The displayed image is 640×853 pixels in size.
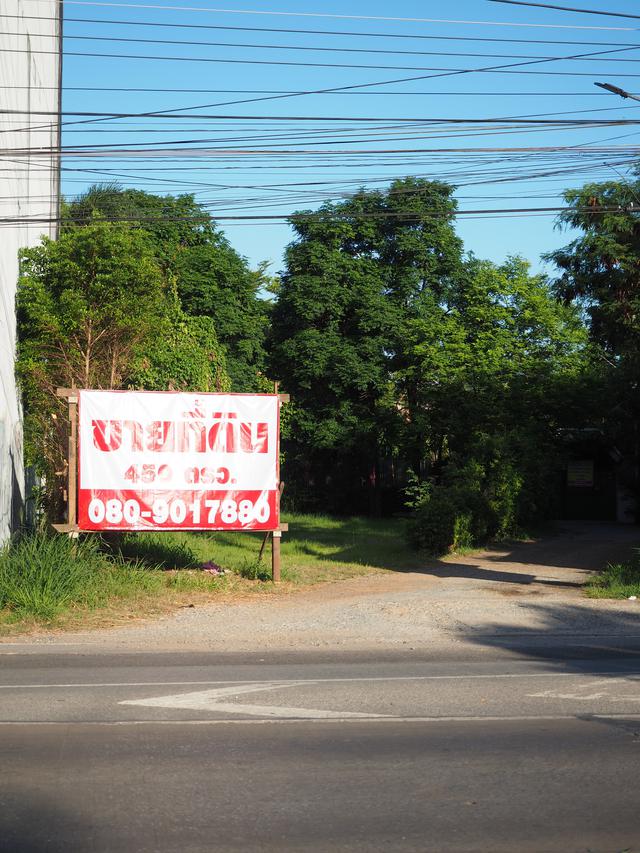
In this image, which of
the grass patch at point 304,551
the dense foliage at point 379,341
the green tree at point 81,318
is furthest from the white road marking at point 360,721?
the green tree at point 81,318

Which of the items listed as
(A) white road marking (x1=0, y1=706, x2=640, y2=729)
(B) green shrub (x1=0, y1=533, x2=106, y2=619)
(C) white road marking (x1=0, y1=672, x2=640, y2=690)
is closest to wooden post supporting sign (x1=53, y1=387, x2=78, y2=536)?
(B) green shrub (x1=0, y1=533, x2=106, y2=619)

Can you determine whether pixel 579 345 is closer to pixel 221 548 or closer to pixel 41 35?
pixel 221 548

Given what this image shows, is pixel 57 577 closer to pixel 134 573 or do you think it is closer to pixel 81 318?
pixel 134 573

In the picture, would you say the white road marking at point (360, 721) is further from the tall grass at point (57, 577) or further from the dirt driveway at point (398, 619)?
the tall grass at point (57, 577)

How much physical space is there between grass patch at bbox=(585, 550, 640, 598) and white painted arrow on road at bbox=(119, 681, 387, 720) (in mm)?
8332

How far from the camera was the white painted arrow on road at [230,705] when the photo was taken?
7609mm

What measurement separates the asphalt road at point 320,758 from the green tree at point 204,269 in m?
29.1

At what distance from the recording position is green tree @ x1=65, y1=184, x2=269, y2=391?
38188 mm

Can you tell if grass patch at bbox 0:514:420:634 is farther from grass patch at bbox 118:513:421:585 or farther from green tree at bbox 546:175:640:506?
green tree at bbox 546:175:640:506

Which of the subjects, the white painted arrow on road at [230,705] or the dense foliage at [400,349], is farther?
the dense foliage at [400,349]

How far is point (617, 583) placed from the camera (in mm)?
15945

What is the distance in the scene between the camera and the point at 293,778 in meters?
5.88

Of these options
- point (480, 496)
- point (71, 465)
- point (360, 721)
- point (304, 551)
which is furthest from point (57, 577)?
point (480, 496)

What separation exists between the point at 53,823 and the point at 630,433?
20257mm
